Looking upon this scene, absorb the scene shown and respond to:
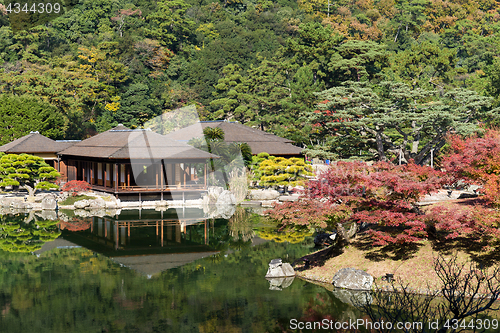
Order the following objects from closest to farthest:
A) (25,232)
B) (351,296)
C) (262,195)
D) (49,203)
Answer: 1. (351,296)
2. (25,232)
3. (49,203)
4. (262,195)

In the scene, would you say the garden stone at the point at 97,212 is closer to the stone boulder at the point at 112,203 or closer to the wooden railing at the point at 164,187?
the stone boulder at the point at 112,203

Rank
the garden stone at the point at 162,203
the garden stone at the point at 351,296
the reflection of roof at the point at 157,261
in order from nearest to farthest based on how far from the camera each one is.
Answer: the garden stone at the point at 351,296
the reflection of roof at the point at 157,261
the garden stone at the point at 162,203

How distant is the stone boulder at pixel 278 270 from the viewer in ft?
47.3

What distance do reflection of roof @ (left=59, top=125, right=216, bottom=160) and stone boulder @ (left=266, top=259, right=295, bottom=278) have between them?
14920 mm

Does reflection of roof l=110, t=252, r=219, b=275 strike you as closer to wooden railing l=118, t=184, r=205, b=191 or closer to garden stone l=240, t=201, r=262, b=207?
garden stone l=240, t=201, r=262, b=207

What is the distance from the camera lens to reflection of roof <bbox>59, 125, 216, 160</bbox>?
1105 inches

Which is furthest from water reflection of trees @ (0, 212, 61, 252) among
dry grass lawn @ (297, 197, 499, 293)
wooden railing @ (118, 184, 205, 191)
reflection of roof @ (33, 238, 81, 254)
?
dry grass lawn @ (297, 197, 499, 293)

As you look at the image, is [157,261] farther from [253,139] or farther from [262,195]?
[253,139]

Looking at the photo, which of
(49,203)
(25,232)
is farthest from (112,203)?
(25,232)

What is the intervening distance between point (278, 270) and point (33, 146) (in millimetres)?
25973

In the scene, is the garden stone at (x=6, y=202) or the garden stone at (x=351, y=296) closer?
the garden stone at (x=351, y=296)

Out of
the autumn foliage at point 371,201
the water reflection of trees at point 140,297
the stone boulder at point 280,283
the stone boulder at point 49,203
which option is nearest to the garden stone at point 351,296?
the water reflection of trees at point 140,297

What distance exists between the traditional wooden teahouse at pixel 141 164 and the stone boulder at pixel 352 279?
15622mm

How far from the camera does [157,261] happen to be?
52.9ft
